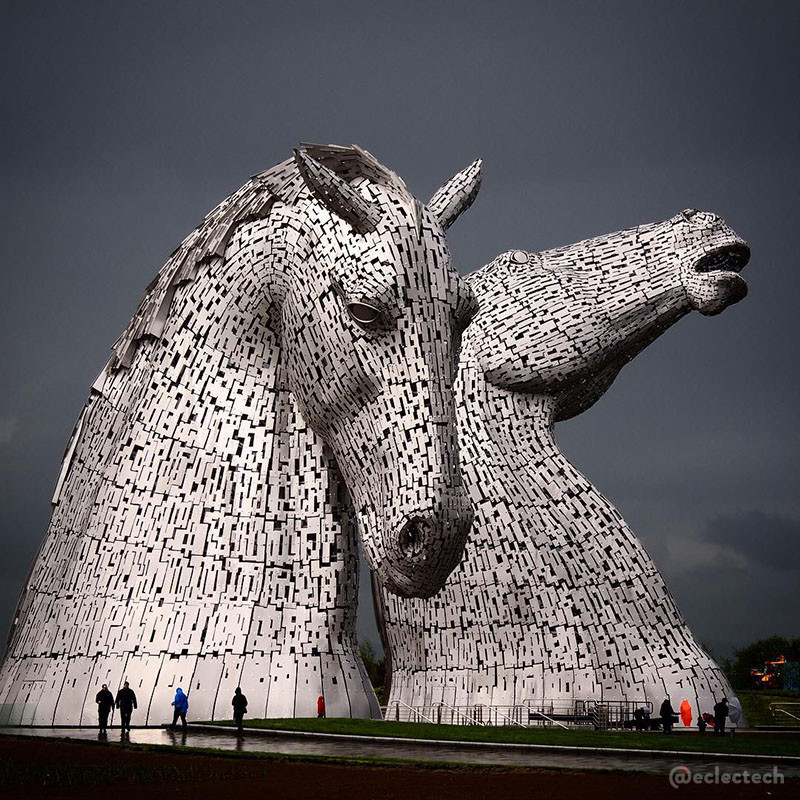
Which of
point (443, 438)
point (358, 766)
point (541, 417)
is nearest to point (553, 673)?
point (541, 417)

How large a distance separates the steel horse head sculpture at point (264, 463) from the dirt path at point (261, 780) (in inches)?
11.3

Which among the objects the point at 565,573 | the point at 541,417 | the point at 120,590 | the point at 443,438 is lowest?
the point at 120,590

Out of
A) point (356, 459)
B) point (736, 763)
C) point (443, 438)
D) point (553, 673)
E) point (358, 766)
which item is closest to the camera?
point (443, 438)

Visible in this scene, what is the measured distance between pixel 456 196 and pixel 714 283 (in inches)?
402

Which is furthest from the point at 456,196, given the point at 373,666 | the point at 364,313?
the point at 373,666

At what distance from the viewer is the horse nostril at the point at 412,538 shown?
15.9 ft

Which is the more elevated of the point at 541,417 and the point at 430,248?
the point at 541,417

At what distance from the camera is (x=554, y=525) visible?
1490cm

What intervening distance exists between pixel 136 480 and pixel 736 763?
4256mm

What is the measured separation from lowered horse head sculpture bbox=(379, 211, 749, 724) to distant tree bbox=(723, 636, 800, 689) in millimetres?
38076

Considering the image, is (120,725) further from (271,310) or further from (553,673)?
(553,673)

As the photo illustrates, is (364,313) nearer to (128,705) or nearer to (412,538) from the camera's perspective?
(412,538)

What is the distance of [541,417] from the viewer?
51.1 ft

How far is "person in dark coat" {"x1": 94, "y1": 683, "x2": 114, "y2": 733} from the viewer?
202 inches
